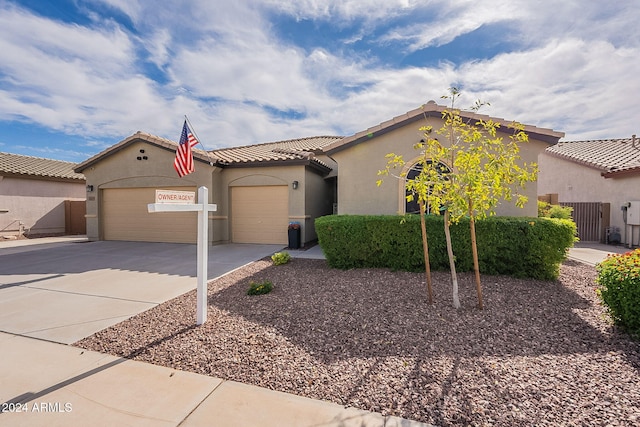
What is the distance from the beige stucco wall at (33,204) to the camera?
15.2 meters

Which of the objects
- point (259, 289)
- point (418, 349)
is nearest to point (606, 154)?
point (418, 349)

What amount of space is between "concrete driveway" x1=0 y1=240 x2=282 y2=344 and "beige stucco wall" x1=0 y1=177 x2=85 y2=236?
4.65 meters

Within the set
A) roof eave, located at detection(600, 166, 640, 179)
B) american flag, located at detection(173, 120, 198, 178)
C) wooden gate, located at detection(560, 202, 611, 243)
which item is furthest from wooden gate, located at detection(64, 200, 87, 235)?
roof eave, located at detection(600, 166, 640, 179)

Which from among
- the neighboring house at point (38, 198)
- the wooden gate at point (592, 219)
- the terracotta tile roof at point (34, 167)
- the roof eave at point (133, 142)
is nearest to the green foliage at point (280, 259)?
the roof eave at point (133, 142)

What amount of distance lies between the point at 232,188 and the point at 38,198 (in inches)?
504

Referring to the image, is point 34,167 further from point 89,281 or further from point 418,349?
point 418,349

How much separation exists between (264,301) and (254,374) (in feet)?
7.26

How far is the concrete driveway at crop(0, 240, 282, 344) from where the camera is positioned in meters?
4.57

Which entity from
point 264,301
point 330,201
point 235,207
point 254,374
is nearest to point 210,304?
point 264,301

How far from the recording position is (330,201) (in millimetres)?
15211

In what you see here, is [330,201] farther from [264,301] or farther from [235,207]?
[264,301]

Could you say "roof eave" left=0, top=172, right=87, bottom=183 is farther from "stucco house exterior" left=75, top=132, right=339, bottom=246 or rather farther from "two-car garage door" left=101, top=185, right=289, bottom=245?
"two-car garage door" left=101, top=185, right=289, bottom=245

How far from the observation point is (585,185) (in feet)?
48.5

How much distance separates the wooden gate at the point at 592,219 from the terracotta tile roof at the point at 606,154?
153cm
